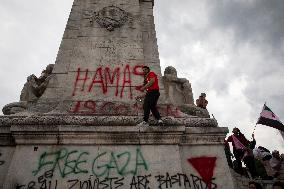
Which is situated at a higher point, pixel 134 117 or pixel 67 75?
pixel 67 75

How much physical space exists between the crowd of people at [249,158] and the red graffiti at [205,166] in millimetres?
2097

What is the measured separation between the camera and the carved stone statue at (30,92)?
8016mm

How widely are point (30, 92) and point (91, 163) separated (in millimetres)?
3189

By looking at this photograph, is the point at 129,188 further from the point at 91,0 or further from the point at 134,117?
the point at 91,0

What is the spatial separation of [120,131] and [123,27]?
3924 millimetres

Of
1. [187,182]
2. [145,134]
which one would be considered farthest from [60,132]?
[187,182]

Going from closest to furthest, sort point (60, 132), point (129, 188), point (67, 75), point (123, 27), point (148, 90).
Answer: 1. point (129, 188)
2. point (60, 132)
3. point (148, 90)
4. point (67, 75)
5. point (123, 27)

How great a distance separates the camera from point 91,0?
10.3m

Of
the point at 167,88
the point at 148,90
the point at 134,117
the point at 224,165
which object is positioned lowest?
the point at 224,165

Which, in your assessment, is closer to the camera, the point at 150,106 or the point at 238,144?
the point at 150,106

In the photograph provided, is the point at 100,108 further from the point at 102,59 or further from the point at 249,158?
the point at 249,158

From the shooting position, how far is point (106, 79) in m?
8.35

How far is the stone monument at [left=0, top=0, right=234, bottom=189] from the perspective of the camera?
6430 mm

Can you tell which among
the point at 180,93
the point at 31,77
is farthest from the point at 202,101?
the point at 31,77
